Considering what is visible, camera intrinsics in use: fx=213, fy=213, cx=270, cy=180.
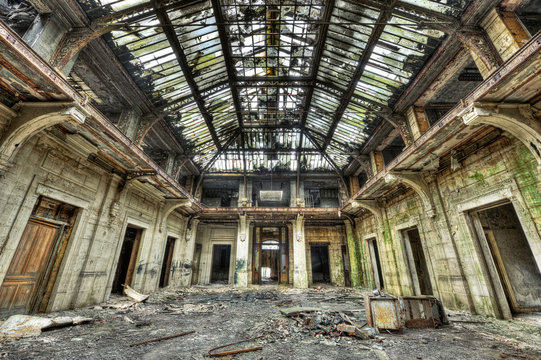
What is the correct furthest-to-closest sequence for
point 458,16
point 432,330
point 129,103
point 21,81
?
point 129,103 < point 458,16 < point 432,330 < point 21,81

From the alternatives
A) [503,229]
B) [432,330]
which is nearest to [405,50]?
[503,229]

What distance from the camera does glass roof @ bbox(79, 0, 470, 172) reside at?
5629 mm

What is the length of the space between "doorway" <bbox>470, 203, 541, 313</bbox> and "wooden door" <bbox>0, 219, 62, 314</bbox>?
12.4m

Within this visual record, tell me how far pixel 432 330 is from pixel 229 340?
14.5 ft

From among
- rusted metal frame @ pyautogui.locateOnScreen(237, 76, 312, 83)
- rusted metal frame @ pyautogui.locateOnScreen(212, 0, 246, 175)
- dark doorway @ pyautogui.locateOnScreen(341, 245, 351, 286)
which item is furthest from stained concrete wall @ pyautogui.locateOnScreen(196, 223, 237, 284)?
rusted metal frame @ pyautogui.locateOnScreen(237, 76, 312, 83)

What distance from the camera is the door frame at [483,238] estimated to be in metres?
4.80

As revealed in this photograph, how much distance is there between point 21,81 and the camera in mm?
3928

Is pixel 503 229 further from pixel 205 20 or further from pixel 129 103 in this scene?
pixel 129 103

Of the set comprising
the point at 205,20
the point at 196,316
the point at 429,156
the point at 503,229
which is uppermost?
the point at 205,20

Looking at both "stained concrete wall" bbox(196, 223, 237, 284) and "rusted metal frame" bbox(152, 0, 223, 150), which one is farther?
"stained concrete wall" bbox(196, 223, 237, 284)

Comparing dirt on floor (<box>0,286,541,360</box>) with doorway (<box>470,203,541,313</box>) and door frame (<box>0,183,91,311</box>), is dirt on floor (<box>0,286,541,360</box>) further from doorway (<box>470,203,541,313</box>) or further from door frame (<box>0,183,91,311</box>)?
doorway (<box>470,203,541,313</box>)

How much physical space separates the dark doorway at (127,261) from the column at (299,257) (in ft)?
29.0

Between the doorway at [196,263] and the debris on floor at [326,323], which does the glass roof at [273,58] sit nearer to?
the debris on floor at [326,323]

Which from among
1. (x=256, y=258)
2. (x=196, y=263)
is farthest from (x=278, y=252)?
(x=196, y=263)
